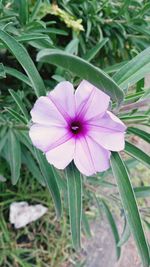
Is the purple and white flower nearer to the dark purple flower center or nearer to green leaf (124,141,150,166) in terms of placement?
the dark purple flower center

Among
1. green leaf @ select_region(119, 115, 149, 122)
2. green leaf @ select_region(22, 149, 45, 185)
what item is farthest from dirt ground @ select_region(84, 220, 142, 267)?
green leaf @ select_region(119, 115, 149, 122)

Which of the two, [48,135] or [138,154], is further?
[138,154]

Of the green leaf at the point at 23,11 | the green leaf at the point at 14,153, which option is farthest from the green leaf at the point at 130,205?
the green leaf at the point at 23,11

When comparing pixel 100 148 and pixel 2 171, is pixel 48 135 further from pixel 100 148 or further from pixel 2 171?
pixel 2 171

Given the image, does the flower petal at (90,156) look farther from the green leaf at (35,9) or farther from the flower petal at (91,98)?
the green leaf at (35,9)

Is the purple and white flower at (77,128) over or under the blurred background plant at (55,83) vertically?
under

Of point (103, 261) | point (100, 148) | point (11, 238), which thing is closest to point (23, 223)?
point (11, 238)

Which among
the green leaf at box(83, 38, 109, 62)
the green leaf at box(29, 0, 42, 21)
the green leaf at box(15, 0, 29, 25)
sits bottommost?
the green leaf at box(83, 38, 109, 62)
